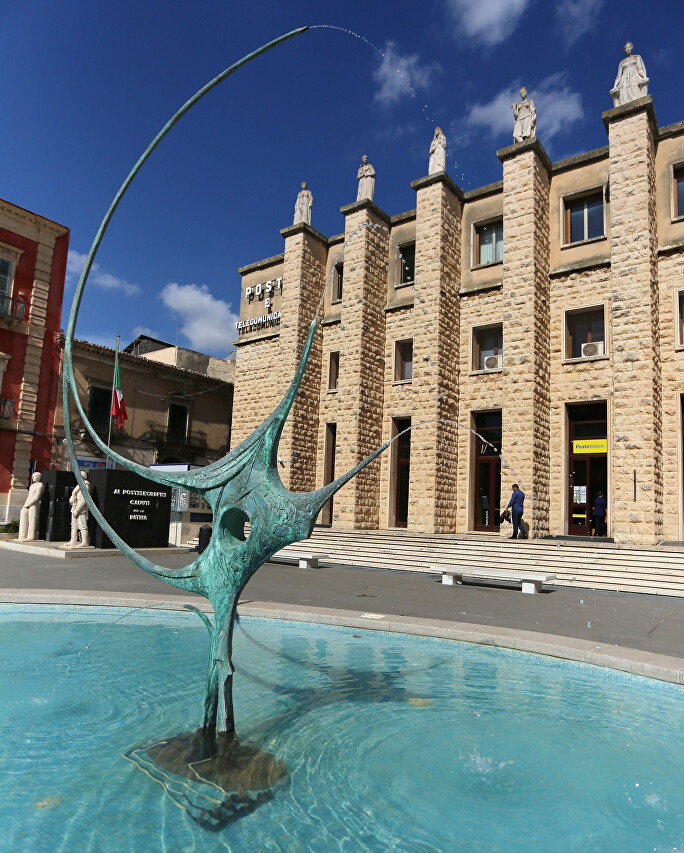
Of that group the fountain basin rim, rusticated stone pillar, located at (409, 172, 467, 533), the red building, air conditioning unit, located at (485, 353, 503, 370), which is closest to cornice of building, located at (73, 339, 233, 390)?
the red building

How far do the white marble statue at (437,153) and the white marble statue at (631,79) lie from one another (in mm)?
6243

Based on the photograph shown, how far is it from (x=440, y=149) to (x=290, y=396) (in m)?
22.4

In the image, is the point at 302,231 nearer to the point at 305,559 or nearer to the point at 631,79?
the point at 631,79

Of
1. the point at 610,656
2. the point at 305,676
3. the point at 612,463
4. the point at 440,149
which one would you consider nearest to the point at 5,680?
the point at 305,676

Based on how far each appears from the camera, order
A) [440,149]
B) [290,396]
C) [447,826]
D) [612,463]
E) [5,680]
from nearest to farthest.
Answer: [447,826] < [290,396] < [5,680] < [612,463] < [440,149]

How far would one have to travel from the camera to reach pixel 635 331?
1725cm

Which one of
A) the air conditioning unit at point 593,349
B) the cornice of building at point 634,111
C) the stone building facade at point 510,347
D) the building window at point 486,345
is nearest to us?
the stone building facade at point 510,347

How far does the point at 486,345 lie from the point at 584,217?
553 centimetres

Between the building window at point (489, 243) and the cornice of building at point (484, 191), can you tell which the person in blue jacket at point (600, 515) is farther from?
the cornice of building at point (484, 191)

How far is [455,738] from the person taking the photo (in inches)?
172

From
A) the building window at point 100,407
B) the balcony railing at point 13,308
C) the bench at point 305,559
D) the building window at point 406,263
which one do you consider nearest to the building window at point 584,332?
the building window at point 406,263

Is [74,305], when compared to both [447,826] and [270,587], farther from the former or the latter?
[270,587]

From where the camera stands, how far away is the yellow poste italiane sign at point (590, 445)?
63.1 feet

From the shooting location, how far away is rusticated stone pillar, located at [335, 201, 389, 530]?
22.8 metres
